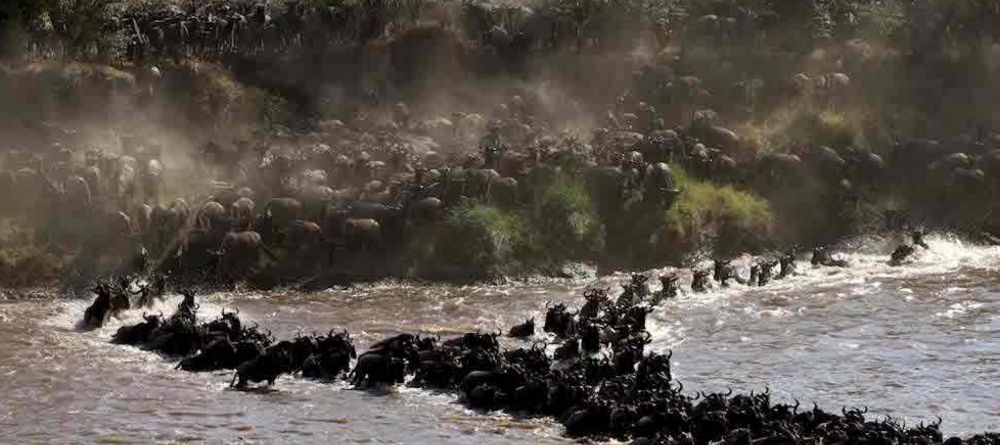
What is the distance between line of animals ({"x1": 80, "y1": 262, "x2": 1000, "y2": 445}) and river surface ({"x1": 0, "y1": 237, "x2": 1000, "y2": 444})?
1.68 ft

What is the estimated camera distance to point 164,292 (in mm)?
38500

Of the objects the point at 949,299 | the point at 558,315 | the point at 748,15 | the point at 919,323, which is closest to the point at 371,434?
the point at 558,315

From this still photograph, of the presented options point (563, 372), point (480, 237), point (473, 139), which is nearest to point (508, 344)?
point (563, 372)

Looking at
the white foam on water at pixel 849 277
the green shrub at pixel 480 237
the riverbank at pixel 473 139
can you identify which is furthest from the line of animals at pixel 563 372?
the riverbank at pixel 473 139

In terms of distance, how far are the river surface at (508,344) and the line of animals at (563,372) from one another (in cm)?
51

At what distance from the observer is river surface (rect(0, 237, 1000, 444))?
89.4 ft

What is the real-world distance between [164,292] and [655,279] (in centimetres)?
1361

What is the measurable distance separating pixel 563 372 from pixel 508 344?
505 cm

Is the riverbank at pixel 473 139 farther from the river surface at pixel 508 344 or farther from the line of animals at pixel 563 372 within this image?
the line of animals at pixel 563 372

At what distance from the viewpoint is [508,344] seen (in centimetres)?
3434

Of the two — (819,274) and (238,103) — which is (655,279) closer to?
(819,274)

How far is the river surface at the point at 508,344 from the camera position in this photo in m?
27.2

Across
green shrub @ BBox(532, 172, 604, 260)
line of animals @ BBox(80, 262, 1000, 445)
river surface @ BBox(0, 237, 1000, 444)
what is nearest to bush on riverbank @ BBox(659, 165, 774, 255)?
green shrub @ BBox(532, 172, 604, 260)

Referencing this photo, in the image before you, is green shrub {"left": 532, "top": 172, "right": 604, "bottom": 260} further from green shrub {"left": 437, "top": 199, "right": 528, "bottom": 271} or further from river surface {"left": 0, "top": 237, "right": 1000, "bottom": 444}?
river surface {"left": 0, "top": 237, "right": 1000, "bottom": 444}
